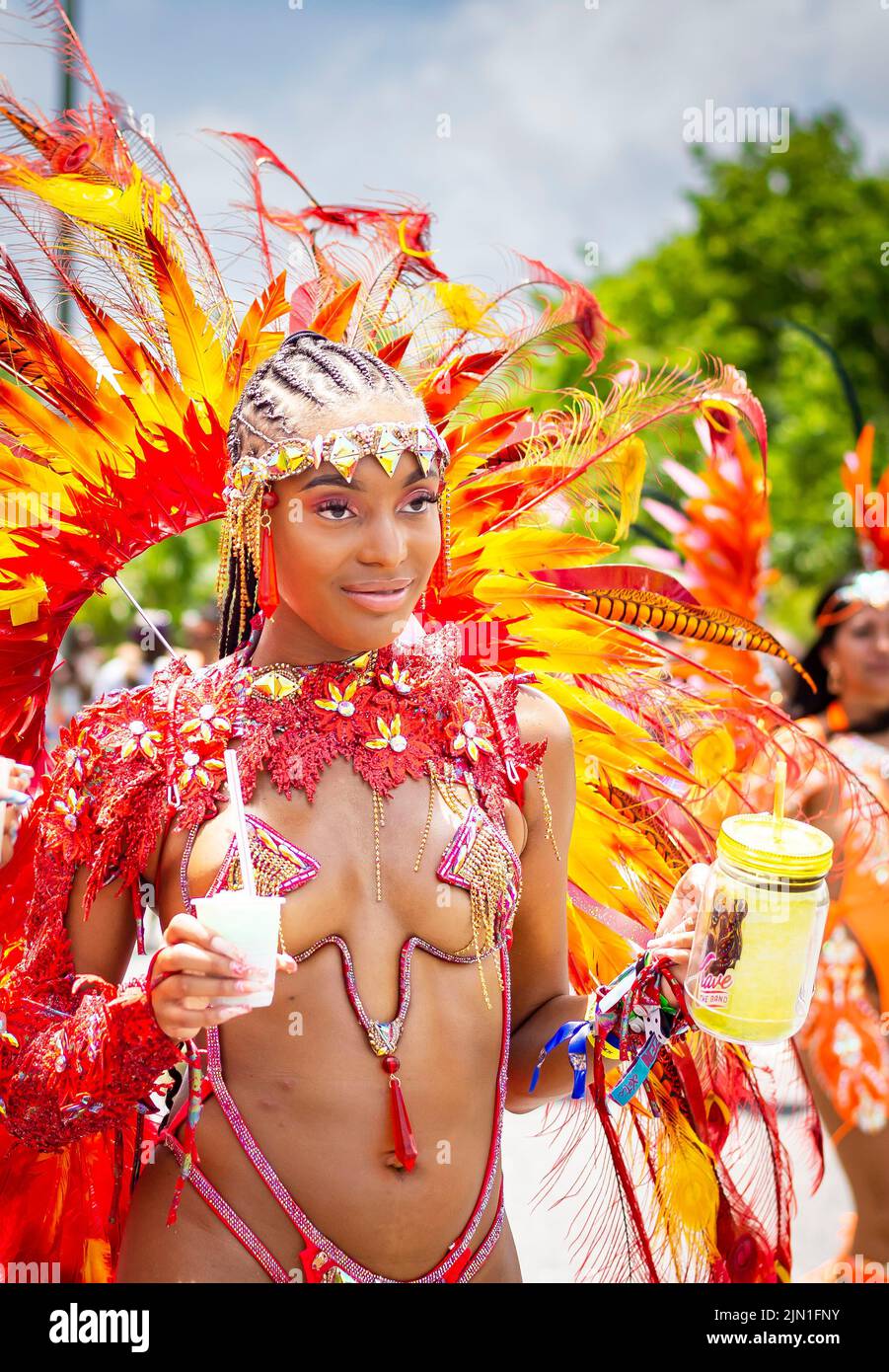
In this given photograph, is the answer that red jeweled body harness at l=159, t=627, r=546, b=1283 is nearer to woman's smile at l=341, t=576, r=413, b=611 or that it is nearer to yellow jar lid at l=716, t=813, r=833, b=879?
woman's smile at l=341, t=576, r=413, b=611

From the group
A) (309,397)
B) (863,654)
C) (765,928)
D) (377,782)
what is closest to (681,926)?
(765,928)

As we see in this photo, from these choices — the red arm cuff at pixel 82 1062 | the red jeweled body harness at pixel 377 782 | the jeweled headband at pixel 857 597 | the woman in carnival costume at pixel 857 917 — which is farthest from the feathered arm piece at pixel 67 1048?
the jeweled headband at pixel 857 597

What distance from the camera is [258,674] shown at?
230cm

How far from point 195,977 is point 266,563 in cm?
66

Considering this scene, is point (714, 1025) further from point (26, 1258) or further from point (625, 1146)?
point (26, 1258)

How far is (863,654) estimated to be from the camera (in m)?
5.22

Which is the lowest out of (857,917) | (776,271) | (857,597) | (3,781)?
(857,917)

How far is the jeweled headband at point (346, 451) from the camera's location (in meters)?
2.14

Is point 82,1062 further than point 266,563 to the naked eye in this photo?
No

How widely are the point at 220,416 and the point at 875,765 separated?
288cm

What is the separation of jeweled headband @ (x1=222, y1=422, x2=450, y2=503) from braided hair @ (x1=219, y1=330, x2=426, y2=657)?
26 millimetres

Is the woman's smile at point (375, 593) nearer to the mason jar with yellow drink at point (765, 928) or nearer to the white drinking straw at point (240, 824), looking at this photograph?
the white drinking straw at point (240, 824)

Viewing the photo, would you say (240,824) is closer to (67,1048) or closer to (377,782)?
(377,782)
